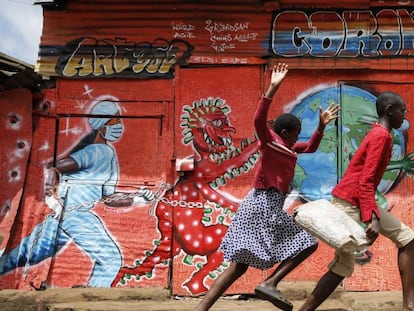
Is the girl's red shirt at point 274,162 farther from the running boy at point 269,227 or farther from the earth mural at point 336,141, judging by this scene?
the earth mural at point 336,141

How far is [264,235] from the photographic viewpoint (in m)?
4.36

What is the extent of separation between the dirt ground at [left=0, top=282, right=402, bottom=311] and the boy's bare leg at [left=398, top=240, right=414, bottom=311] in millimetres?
1435

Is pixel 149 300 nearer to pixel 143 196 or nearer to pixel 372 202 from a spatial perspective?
pixel 143 196

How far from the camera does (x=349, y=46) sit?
258 inches

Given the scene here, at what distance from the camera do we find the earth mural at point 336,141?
Result: 6.38m

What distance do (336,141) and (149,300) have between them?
264 cm

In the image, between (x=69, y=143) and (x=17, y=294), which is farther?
(x=69, y=143)

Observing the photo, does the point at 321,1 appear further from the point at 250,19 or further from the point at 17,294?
the point at 17,294

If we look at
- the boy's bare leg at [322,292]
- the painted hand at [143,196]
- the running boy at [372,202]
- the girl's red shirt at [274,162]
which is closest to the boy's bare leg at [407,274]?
the running boy at [372,202]

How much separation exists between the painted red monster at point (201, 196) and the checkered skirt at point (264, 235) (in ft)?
6.20

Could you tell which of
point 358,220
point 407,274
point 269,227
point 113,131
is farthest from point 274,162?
point 113,131

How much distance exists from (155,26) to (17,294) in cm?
328

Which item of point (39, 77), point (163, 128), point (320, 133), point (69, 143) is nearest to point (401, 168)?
point (320, 133)

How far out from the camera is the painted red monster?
629cm
